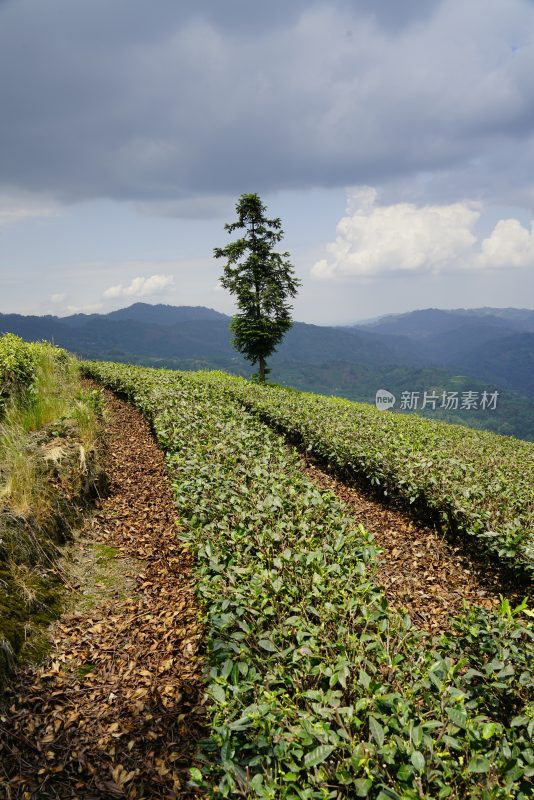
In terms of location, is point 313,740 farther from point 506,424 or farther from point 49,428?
point 506,424

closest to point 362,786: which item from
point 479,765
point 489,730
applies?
point 479,765

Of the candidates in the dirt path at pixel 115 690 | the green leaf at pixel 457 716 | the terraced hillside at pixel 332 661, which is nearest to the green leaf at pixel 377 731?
Answer: the terraced hillside at pixel 332 661

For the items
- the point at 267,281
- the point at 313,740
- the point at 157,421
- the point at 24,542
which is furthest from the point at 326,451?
the point at 267,281

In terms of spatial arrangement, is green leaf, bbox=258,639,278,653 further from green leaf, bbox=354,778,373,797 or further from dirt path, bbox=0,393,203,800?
dirt path, bbox=0,393,203,800

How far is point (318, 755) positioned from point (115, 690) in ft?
8.15

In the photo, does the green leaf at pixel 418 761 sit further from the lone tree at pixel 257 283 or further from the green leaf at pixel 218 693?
the lone tree at pixel 257 283

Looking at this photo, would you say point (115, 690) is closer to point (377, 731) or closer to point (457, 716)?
point (377, 731)

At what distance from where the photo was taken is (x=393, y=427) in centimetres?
1160

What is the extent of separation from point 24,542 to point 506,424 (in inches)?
8425

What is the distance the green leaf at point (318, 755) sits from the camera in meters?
2.03

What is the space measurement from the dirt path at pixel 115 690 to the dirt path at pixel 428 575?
2.52 m

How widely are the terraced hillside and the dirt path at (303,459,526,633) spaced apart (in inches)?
14.3

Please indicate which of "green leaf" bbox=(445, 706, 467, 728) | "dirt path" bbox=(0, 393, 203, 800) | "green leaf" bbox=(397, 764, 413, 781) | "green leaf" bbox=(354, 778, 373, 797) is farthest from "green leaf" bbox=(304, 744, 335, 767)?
"dirt path" bbox=(0, 393, 203, 800)

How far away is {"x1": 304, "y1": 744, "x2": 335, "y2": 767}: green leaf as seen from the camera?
203 centimetres
